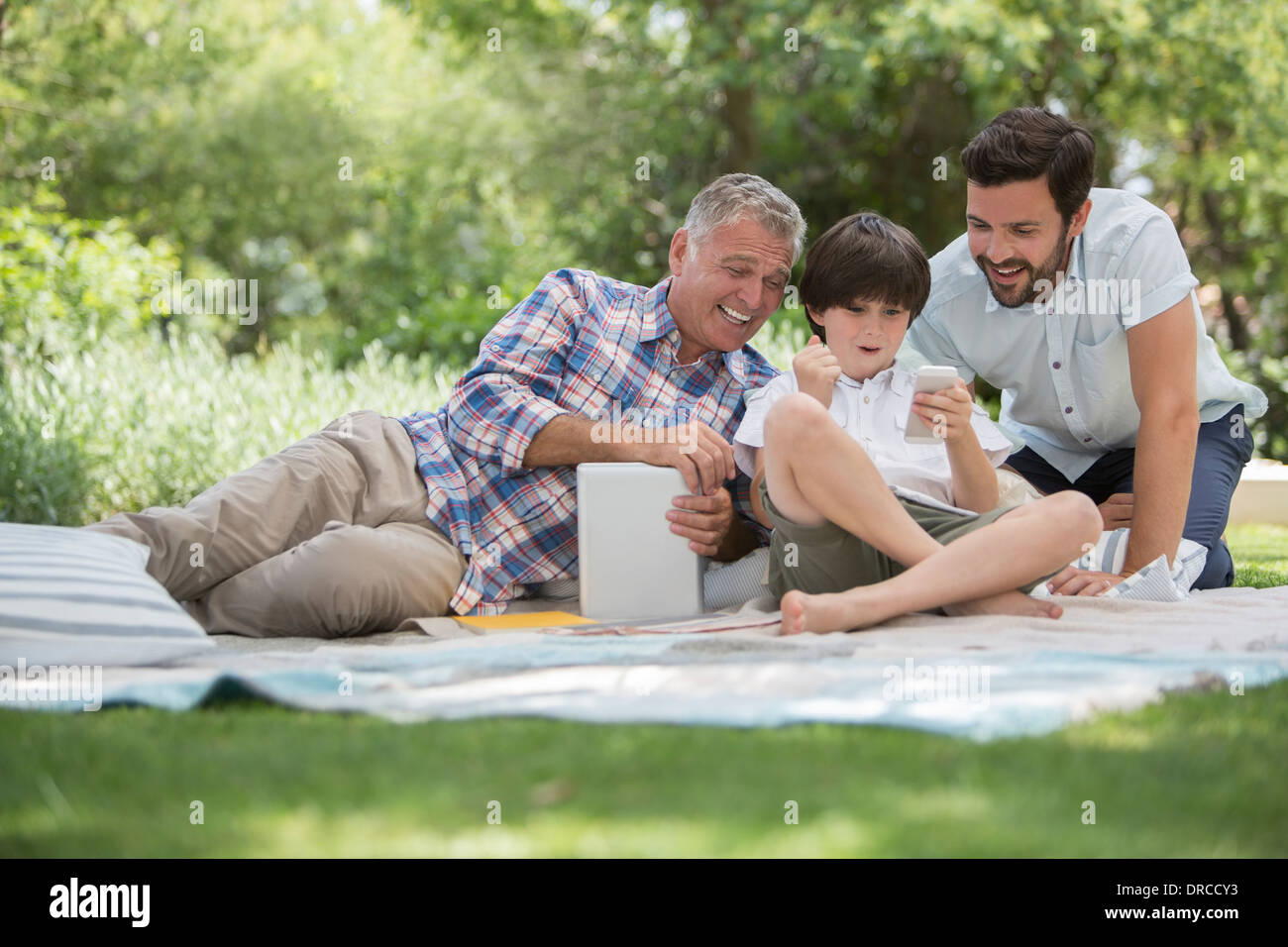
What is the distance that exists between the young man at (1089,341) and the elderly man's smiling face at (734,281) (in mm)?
579

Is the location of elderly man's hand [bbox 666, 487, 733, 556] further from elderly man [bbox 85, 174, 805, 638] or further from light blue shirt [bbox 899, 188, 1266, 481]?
light blue shirt [bbox 899, 188, 1266, 481]

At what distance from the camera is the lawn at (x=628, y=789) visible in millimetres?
1529

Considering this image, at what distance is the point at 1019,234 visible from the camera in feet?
11.5

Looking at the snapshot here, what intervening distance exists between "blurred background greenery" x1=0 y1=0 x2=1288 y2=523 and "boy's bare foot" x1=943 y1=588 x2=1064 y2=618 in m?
3.44

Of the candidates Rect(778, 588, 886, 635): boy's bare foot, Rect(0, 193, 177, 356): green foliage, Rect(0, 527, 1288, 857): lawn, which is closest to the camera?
Rect(0, 527, 1288, 857): lawn

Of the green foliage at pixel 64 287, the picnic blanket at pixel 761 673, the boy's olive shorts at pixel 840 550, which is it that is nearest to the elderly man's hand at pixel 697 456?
the boy's olive shorts at pixel 840 550

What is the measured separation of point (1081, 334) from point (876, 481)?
119cm

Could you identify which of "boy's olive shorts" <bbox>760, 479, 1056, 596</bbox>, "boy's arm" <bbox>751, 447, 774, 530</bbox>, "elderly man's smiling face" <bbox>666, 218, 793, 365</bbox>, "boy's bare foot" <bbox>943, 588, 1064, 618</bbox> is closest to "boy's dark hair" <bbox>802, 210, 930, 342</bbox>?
"elderly man's smiling face" <bbox>666, 218, 793, 365</bbox>

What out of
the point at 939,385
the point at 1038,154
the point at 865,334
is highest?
the point at 1038,154

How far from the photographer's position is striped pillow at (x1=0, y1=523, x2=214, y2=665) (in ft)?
8.52

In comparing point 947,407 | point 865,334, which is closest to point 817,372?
point 865,334

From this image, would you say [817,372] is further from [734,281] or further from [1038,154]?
[1038,154]

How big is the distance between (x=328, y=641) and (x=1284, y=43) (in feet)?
35.2
